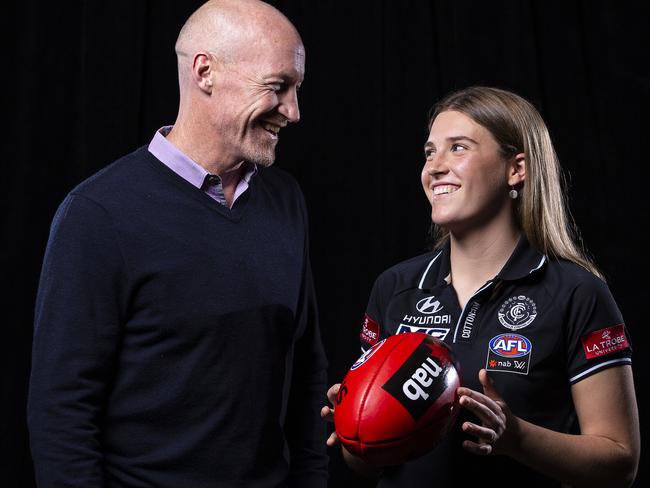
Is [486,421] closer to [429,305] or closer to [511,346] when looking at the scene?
[511,346]

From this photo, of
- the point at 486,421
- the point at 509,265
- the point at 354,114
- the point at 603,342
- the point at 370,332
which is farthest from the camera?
the point at 354,114

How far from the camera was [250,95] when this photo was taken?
1.43 metres

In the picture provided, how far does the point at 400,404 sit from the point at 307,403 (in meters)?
0.36

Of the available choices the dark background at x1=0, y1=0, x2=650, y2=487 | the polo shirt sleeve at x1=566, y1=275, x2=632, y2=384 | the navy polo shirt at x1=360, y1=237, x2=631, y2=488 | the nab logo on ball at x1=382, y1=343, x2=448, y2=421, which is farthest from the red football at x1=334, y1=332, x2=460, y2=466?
the dark background at x1=0, y1=0, x2=650, y2=487

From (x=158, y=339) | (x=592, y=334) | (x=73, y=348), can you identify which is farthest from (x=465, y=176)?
(x=73, y=348)

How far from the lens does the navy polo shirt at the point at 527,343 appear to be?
1381 mm

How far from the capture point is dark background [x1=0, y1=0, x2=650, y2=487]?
7.54 feet

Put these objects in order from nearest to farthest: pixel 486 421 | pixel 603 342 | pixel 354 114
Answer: pixel 486 421 → pixel 603 342 → pixel 354 114

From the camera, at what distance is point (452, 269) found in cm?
159

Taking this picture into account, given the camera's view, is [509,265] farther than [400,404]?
Yes

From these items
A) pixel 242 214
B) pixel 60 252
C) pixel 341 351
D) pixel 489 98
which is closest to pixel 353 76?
pixel 341 351

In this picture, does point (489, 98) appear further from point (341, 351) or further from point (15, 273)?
point (15, 273)

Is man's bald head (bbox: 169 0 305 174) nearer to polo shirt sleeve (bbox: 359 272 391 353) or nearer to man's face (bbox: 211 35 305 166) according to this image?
man's face (bbox: 211 35 305 166)

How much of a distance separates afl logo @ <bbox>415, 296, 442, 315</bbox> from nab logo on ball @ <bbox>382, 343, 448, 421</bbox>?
0.89 ft
